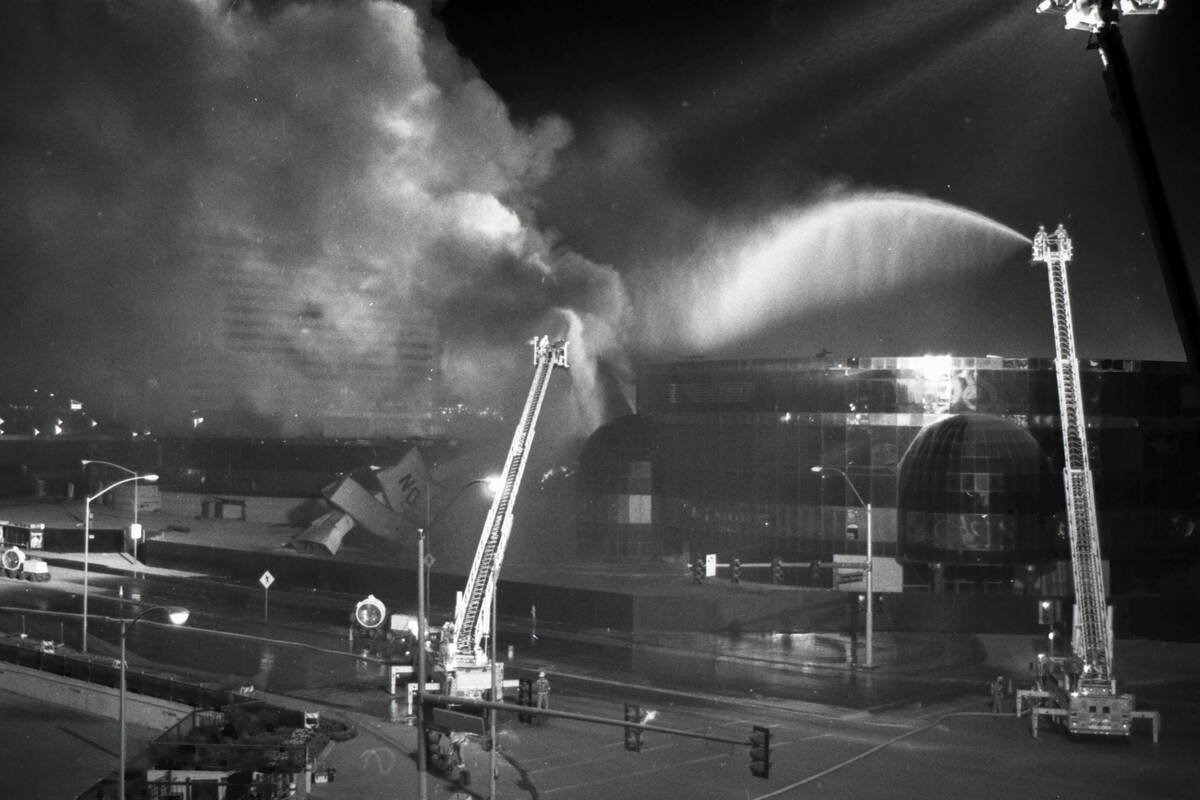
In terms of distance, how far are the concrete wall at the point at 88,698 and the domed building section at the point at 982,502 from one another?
3726 centimetres

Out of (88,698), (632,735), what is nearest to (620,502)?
(88,698)

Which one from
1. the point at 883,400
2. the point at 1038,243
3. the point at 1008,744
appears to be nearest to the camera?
the point at 1008,744

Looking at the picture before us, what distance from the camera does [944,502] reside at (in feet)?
196

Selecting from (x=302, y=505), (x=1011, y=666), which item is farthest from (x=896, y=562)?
(x=302, y=505)

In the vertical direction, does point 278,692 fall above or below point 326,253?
below

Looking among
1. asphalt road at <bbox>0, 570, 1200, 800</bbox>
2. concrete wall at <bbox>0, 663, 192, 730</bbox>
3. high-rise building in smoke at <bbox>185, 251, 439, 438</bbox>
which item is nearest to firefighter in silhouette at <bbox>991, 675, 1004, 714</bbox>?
asphalt road at <bbox>0, 570, 1200, 800</bbox>

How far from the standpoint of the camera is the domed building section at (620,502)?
71.6m

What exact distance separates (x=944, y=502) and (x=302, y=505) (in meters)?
44.2

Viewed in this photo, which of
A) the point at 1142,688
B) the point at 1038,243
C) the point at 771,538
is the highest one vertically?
the point at 1038,243

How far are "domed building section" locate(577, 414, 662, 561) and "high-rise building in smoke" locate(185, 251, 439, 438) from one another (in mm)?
21091

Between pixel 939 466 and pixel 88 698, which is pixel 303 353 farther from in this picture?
pixel 88 698

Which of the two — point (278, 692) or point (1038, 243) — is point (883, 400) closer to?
point (1038, 243)

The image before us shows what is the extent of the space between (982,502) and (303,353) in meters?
46.0

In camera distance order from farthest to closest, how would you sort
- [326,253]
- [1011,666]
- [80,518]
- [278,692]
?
[80,518] < [326,253] < [1011,666] < [278,692]
